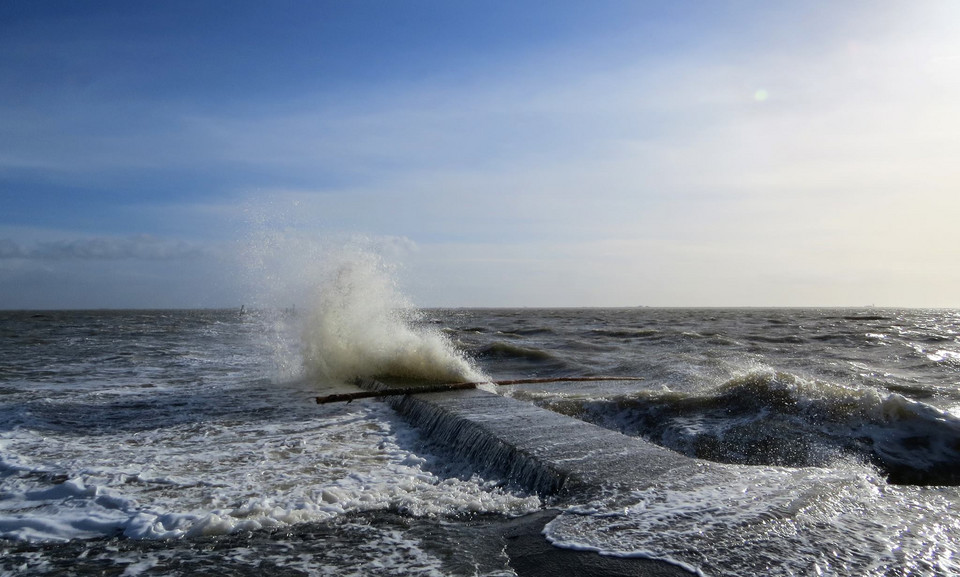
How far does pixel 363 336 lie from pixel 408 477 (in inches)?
344

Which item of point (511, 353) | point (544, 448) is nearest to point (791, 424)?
point (544, 448)

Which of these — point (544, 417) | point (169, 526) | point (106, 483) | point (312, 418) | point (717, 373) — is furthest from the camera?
point (717, 373)

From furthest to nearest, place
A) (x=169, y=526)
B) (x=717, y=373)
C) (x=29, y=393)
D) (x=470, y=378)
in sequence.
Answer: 1. (x=717, y=373)
2. (x=470, y=378)
3. (x=29, y=393)
4. (x=169, y=526)

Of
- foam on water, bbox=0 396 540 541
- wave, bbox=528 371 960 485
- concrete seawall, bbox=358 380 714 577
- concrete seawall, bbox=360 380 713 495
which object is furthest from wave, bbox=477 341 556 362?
foam on water, bbox=0 396 540 541

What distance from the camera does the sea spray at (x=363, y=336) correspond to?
12.9 meters

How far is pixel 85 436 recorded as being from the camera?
7.62m

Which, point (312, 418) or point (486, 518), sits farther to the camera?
point (312, 418)

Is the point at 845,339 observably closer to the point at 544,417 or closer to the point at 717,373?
the point at 717,373

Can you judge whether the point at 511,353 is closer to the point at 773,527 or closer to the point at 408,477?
the point at 408,477

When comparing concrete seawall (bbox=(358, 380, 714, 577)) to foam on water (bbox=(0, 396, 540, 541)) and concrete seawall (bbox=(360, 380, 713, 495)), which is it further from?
foam on water (bbox=(0, 396, 540, 541))

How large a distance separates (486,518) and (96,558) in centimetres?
253

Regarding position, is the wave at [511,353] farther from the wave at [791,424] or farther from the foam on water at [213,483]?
the foam on water at [213,483]

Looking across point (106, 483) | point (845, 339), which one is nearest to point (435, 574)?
point (106, 483)

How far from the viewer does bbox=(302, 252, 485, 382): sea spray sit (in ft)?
42.2
